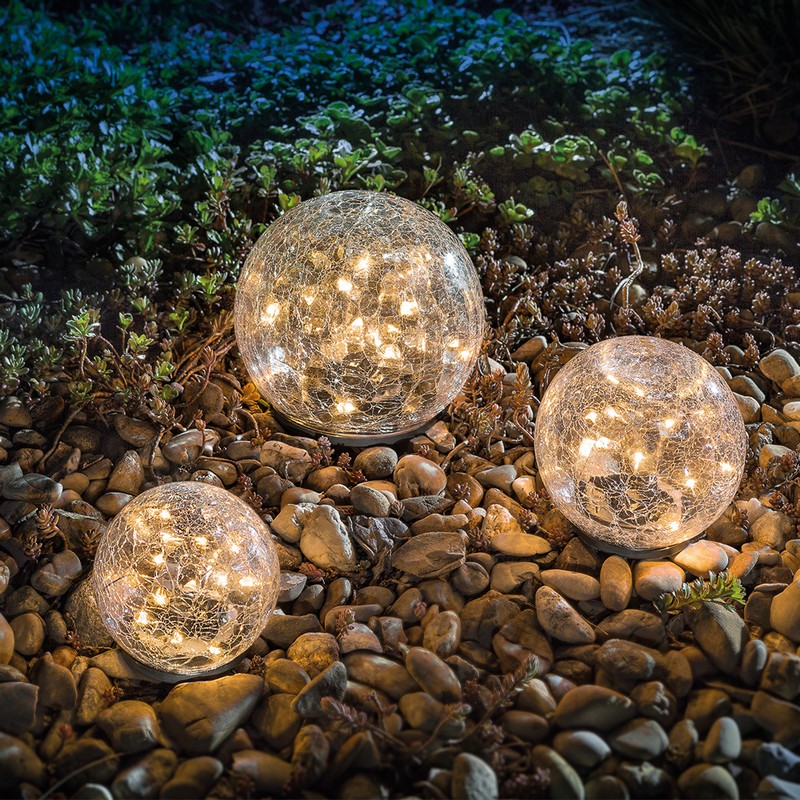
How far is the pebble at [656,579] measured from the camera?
346 cm

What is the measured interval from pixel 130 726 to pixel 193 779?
28 cm

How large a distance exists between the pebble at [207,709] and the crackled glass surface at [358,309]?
1187 millimetres

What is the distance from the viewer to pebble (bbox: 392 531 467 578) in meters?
3.56

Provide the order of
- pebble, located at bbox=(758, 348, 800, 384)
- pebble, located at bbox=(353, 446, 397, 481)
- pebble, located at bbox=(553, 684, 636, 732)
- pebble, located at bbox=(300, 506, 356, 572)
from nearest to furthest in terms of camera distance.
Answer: pebble, located at bbox=(553, 684, 636, 732), pebble, located at bbox=(300, 506, 356, 572), pebble, located at bbox=(353, 446, 397, 481), pebble, located at bbox=(758, 348, 800, 384)

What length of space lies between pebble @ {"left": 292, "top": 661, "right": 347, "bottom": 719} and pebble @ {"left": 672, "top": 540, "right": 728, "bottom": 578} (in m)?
1.35

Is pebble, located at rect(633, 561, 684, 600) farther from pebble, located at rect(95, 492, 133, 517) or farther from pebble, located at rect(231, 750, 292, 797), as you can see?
pebble, located at rect(95, 492, 133, 517)

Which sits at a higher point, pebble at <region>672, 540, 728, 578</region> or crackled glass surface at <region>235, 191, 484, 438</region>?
crackled glass surface at <region>235, 191, 484, 438</region>

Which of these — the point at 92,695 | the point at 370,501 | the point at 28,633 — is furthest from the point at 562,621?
the point at 28,633

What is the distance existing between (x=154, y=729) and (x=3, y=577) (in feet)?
2.85

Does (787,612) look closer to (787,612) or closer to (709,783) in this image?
(787,612)

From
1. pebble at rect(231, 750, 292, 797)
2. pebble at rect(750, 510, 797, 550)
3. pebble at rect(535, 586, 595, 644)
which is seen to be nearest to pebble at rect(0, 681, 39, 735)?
pebble at rect(231, 750, 292, 797)

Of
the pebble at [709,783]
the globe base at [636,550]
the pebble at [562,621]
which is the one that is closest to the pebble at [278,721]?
the pebble at [562,621]

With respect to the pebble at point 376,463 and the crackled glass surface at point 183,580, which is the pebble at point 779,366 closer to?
the pebble at point 376,463

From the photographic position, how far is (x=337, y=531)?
3623mm
